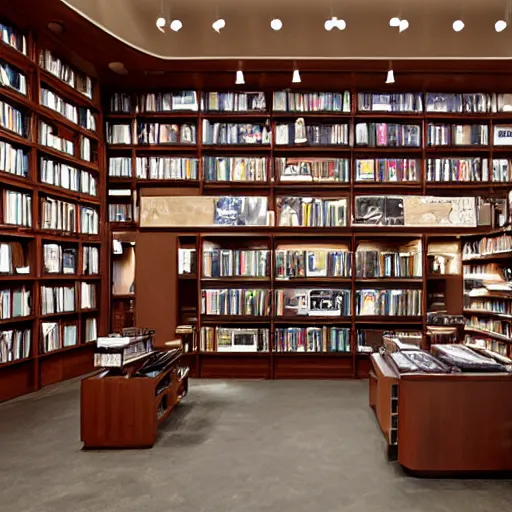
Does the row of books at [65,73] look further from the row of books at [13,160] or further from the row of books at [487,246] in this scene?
the row of books at [487,246]

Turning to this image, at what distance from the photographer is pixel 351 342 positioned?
20.4ft

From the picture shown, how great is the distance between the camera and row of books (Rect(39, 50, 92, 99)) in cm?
553

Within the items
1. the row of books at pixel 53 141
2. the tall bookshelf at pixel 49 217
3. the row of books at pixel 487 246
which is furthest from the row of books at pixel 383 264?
the row of books at pixel 53 141

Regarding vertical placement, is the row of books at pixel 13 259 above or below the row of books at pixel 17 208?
below

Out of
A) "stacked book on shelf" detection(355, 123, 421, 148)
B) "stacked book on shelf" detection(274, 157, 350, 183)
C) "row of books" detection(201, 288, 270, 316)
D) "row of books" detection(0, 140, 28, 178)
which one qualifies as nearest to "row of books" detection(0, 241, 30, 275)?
"row of books" detection(0, 140, 28, 178)

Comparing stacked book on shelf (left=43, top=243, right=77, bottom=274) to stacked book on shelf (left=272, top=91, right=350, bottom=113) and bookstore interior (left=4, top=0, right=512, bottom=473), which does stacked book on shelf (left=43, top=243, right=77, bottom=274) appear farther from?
stacked book on shelf (left=272, top=91, right=350, bottom=113)

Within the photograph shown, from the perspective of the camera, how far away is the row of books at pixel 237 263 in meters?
6.25

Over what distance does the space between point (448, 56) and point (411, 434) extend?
454cm

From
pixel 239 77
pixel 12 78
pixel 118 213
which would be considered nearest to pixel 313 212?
pixel 239 77

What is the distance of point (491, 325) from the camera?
18.9 feet

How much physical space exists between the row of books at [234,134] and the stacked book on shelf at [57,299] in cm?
237

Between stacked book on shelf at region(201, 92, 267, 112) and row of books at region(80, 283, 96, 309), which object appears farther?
stacked book on shelf at region(201, 92, 267, 112)

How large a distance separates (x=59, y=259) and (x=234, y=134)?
98.4 inches

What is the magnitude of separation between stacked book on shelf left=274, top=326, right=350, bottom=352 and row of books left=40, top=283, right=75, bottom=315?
2320 mm
